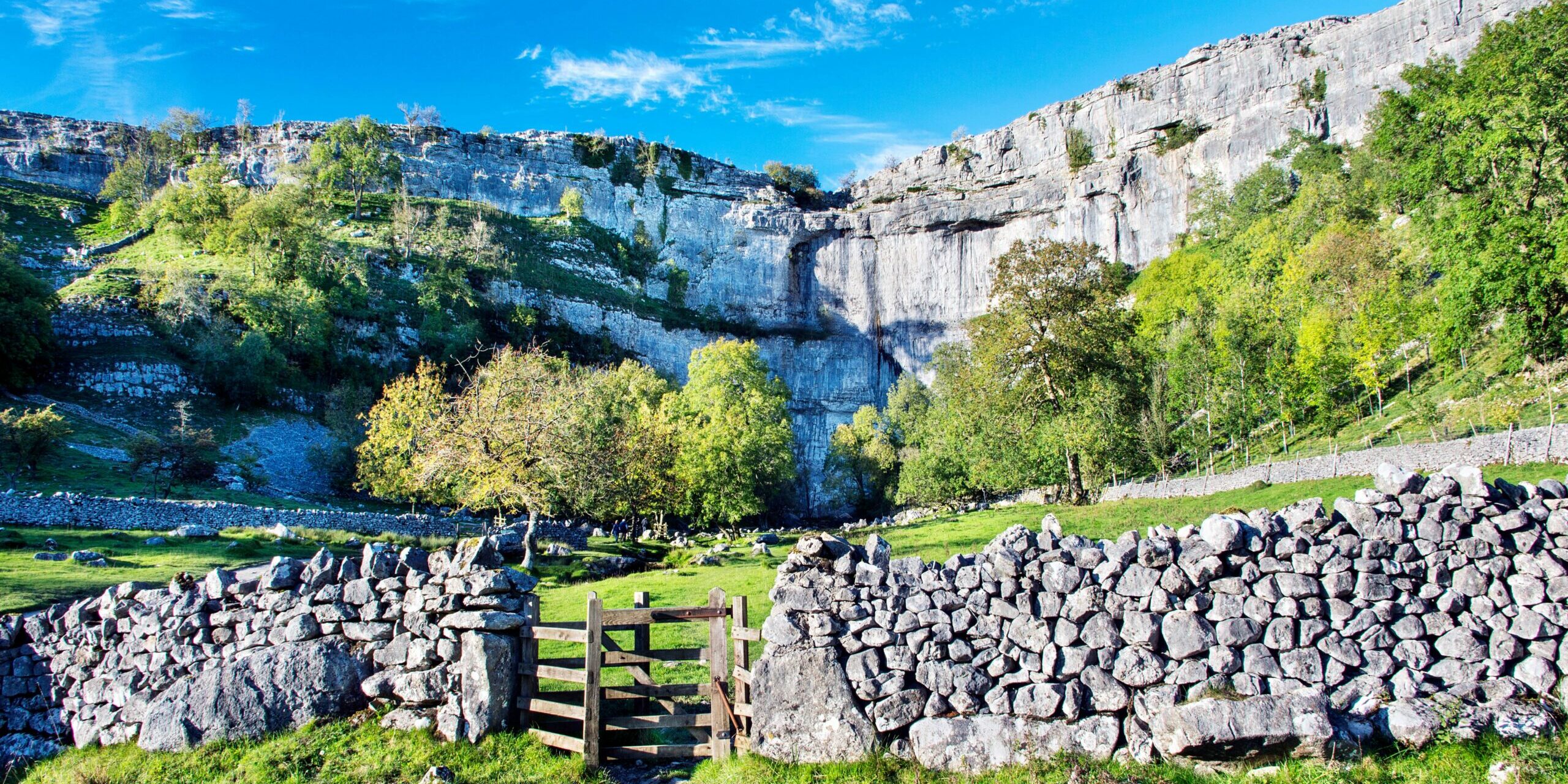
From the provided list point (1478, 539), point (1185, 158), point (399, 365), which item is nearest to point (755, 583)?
point (1478, 539)

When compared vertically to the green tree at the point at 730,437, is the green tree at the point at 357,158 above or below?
above

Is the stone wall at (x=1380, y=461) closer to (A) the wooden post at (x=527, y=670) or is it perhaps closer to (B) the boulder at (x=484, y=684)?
(A) the wooden post at (x=527, y=670)

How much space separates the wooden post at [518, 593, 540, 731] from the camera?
9.51 metres

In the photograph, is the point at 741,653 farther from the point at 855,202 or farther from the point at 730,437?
the point at 855,202

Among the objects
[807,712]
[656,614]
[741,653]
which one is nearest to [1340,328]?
Answer: [741,653]

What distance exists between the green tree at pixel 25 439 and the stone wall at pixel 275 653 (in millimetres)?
23746

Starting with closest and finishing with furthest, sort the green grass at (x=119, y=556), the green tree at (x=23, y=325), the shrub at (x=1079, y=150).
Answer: the green grass at (x=119, y=556), the green tree at (x=23, y=325), the shrub at (x=1079, y=150)

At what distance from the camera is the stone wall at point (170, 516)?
22.1 m

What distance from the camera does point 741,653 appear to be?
9.38m

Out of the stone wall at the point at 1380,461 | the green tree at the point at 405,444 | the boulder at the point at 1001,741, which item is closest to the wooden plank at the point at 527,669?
the boulder at the point at 1001,741

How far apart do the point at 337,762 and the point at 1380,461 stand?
26.2 m

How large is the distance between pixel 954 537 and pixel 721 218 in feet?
254

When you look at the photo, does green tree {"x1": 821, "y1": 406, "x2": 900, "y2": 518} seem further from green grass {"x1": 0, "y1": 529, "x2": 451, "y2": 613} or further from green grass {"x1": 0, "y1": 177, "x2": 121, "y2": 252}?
green grass {"x1": 0, "y1": 177, "x2": 121, "y2": 252}

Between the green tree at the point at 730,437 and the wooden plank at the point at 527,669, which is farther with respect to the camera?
the green tree at the point at 730,437
